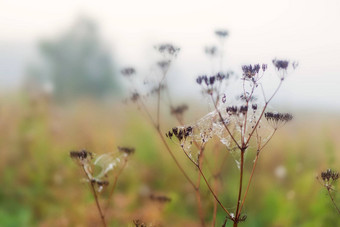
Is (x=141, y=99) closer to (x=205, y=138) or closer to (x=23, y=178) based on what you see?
(x=205, y=138)

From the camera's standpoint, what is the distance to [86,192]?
4.80m

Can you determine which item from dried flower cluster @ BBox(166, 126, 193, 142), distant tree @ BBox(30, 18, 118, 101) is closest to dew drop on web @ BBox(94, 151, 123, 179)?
dried flower cluster @ BBox(166, 126, 193, 142)

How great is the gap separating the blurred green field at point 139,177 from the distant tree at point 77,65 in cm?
553

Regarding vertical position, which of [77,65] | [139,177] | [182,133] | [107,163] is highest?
[182,133]

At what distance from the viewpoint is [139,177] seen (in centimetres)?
550

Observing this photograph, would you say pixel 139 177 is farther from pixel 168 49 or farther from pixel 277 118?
pixel 277 118

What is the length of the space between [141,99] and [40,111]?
3516mm

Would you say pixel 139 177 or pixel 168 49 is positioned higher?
pixel 168 49

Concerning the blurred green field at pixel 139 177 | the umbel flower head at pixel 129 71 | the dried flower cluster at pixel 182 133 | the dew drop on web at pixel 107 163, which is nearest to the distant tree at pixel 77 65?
the blurred green field at pixel 139 177

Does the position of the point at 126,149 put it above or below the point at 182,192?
above

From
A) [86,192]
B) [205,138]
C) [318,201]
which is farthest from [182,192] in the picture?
[205,138]

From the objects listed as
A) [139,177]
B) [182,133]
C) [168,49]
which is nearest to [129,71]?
[168,49]

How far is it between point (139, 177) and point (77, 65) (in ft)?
25.5

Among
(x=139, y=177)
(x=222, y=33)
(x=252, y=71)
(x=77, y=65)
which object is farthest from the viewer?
(x=77, y=65)
